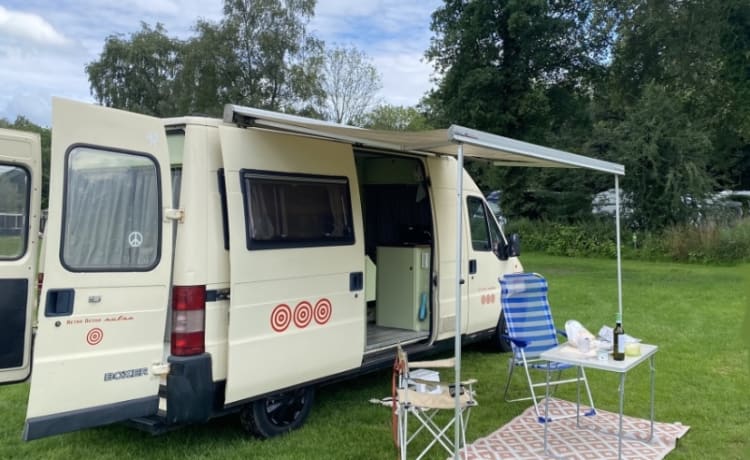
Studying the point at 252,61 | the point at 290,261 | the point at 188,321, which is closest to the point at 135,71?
the point at 252,61

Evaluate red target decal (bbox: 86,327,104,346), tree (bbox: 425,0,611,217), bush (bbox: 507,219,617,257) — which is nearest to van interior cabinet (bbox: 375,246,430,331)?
red target decal (bbox: 86,327,104,346)

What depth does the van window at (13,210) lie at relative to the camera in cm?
364

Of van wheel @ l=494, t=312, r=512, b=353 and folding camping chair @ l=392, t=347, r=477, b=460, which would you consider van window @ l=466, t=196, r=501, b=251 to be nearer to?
van wheel @ l=494, t=312, r=512, b=353

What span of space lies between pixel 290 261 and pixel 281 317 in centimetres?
38

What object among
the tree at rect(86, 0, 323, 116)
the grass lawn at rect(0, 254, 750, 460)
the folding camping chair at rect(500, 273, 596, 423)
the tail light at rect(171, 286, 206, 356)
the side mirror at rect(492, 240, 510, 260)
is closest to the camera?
the tail light at rect(171, 286, 206, 356)

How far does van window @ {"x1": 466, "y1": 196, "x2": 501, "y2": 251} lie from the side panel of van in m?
1.72

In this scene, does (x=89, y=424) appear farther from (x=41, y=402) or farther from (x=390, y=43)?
(x=390, y=43)

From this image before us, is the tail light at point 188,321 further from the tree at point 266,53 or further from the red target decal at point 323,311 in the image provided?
the tree at point 266,53

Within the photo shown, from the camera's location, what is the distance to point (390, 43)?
909 inches

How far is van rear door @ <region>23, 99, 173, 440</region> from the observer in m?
3.10

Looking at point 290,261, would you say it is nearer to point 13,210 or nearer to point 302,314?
point 302,314

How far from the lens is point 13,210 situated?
145 inches

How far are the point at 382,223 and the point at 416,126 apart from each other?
28641 mm

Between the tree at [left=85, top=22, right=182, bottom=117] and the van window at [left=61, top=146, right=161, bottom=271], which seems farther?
the tree at [left=85, top=22, right=182, bottom=117]
